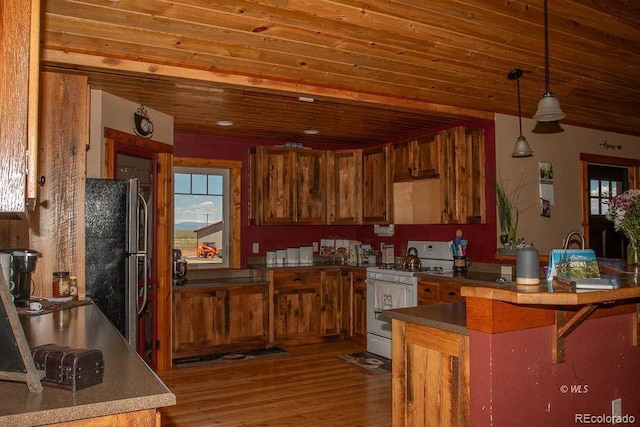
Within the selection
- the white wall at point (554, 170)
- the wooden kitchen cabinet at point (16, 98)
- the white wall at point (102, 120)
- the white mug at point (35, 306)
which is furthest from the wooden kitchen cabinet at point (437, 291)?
the wooden kitchen cabinet at point (16, 98)

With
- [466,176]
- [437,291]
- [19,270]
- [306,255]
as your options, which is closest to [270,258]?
[306,255]

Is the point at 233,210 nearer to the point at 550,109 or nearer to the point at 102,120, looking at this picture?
the point at 102,120

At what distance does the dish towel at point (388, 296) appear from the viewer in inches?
204

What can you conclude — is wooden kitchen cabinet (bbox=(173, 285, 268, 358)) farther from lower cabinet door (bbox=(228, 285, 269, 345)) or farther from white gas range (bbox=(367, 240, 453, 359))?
white gas range (bbox=(367, 240, 453, 359))

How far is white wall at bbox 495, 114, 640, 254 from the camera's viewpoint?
200 inches

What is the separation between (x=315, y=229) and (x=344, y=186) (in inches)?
29.3

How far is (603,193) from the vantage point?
5.94 metres

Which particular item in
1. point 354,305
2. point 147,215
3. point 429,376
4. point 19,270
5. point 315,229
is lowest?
point 354,305

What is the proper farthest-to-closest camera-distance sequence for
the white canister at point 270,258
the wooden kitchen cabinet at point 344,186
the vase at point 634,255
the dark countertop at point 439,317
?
the wooden kitchen cabinet at point 344,186, the white canister at point 270,258, the vase at point 634,255, the dark countertop at point 439,317

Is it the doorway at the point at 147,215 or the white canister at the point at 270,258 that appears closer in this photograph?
the doorway at the point at 147,215

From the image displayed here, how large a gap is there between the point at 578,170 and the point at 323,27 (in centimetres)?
377

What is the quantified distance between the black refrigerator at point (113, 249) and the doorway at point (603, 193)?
4586 mm

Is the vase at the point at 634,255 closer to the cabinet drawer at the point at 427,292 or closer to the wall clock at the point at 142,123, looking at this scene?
the cabinet drawer at the point at 427,292

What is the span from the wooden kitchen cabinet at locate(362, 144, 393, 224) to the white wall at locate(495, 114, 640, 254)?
1.32 metres
